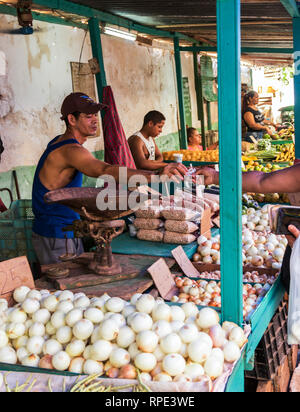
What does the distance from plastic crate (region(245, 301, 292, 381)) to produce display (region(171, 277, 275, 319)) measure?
0.32 meters

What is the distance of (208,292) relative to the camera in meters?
3.07

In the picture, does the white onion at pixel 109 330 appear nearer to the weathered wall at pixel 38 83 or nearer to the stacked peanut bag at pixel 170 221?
the stacked peanut bag at pixel 170 221

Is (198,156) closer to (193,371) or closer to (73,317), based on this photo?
(73,317)

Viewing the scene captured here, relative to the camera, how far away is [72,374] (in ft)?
6.27

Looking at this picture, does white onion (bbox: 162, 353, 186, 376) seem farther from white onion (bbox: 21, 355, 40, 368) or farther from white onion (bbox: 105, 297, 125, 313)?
white onion (bbox: 21, 355, 40, 368)

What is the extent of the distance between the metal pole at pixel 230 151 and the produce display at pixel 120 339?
0.20 metres

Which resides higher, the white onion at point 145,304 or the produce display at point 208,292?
the white onion at point 145,304

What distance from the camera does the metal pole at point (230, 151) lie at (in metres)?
2.07

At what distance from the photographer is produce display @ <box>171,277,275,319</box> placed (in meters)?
2.90

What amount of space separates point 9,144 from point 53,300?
3.54 meters

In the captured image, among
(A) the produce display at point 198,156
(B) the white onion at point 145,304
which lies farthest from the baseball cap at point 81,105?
(A) the produce display at point 198,156

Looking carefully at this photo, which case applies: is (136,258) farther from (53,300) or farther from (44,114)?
(44,114)
